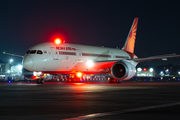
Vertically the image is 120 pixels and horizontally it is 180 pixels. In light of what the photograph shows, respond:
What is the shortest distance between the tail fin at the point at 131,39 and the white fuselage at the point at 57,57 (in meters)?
9.03

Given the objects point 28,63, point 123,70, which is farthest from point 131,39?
point 28,63

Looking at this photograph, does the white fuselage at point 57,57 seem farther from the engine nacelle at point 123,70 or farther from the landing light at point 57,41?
the engine nacelle at point 123,70

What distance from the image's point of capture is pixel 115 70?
31875mm

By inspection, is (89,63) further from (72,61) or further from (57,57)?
(57,57)

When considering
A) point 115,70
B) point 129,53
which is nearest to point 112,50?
point 129,53

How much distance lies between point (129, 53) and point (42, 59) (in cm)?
1734

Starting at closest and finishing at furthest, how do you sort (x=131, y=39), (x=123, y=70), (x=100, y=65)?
(x=123, y=70) < (x=100, y=65) < (x=131, y=39)

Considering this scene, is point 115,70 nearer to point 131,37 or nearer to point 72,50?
point 72,50

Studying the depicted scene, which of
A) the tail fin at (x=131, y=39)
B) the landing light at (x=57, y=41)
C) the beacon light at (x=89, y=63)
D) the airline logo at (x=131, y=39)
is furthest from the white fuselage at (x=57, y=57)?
the airline logo at (x=131, y=39)

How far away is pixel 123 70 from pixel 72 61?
228 inches

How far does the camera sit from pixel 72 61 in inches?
1248

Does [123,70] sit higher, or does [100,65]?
[100,65]

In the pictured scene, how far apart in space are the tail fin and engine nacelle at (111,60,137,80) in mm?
11224

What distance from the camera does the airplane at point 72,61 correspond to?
2919cm
